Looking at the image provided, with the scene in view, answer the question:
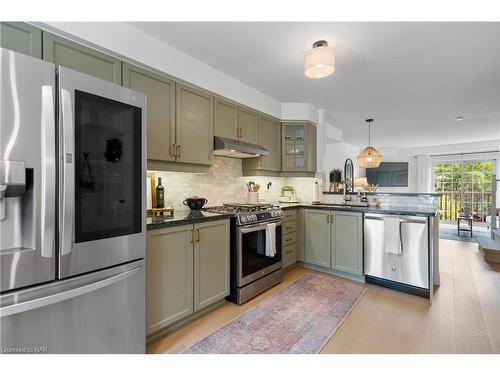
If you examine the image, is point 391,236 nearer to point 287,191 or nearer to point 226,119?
point 287,191

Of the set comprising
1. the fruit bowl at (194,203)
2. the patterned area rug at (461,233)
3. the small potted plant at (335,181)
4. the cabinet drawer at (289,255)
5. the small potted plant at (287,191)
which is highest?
the small potted plant at (335,181)

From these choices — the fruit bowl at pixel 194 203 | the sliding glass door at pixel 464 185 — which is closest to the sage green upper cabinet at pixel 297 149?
the fruit bowl at pixel 194 203

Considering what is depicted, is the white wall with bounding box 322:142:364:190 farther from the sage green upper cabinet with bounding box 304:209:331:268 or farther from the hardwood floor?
the hardwood floor

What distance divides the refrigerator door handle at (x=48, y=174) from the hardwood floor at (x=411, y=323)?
110 cm

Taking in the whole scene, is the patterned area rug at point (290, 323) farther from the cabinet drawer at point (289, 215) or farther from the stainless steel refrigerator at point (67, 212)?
the cabinet drawer at point (289, 215)

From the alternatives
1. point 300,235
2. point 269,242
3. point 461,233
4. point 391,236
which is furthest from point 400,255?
point 461,233

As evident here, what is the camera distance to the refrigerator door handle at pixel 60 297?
3.35 feet

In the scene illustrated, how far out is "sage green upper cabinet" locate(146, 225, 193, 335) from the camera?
1.73 metres

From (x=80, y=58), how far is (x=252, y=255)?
7.12 ft

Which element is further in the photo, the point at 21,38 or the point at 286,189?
the point at 286,189

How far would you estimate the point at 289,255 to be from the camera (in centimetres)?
324

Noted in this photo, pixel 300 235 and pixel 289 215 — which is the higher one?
pixel 289 215

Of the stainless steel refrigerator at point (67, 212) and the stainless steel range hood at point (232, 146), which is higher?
the stainless steel range hood at point (232, 146)
